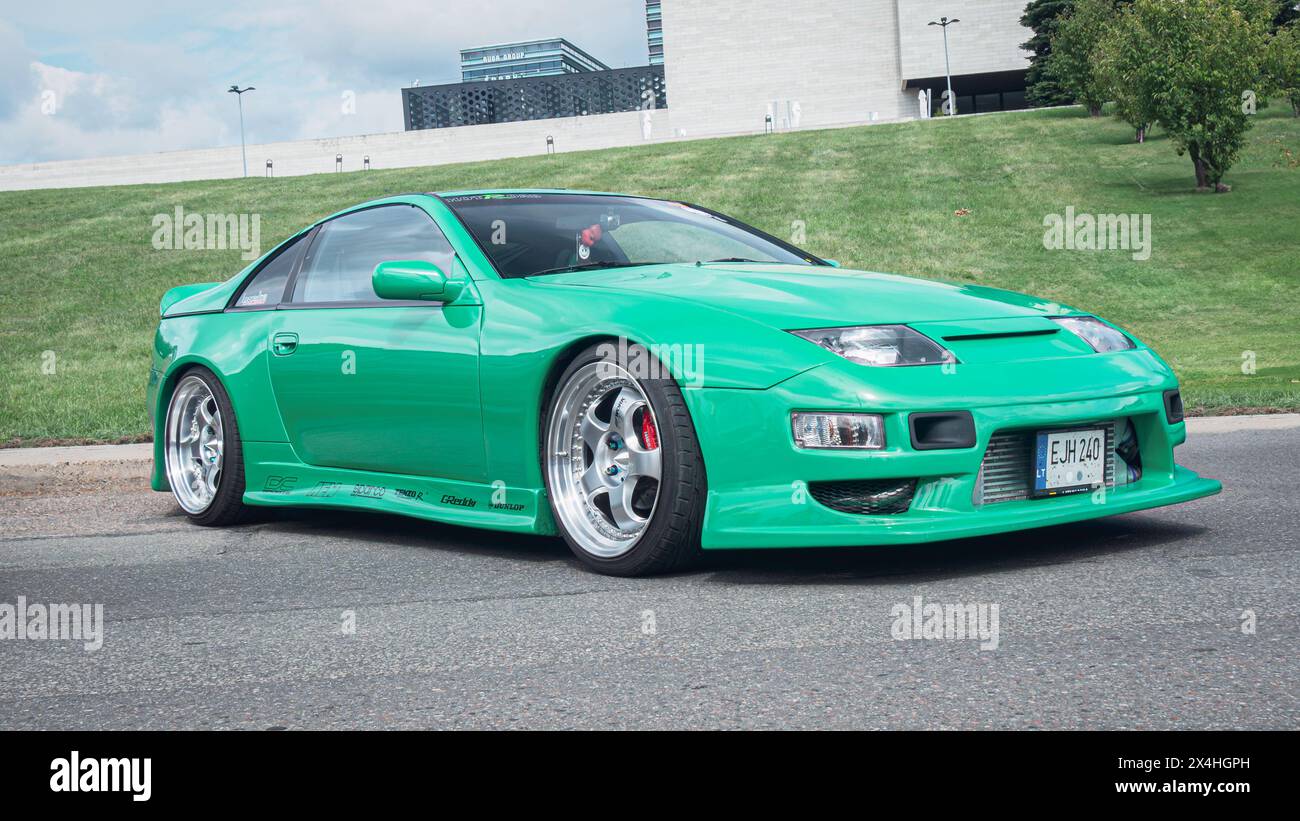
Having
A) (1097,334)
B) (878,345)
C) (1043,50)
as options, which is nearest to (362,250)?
(878,345)

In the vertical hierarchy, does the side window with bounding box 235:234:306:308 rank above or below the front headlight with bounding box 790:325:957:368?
above

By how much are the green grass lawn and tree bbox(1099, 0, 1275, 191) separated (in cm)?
148

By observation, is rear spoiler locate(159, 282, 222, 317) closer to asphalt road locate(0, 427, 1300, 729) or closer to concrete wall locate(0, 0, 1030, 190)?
asphalt road locate(0, 427, 1300, 729)

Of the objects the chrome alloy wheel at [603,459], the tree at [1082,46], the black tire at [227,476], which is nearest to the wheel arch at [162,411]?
the black tire at [227,476]

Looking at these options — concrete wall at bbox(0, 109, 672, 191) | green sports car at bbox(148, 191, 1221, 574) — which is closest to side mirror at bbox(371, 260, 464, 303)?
green sports car at bbox(148, 191, 1221, 574)

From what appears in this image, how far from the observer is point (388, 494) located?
16.9 feet

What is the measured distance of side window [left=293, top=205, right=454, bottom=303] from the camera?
207 inches

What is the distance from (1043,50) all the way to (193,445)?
52630mm

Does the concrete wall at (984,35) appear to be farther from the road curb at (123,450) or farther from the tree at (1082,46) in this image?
the road curb at (123,450)

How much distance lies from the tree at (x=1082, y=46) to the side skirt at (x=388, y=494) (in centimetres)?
3406

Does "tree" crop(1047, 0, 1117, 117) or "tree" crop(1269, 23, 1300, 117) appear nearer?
"tree" crop(1269, 23, 1300, 117)

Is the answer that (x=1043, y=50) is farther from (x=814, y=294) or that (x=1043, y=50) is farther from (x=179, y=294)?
(x=814, y=294)

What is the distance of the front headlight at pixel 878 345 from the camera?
13.1 feet
